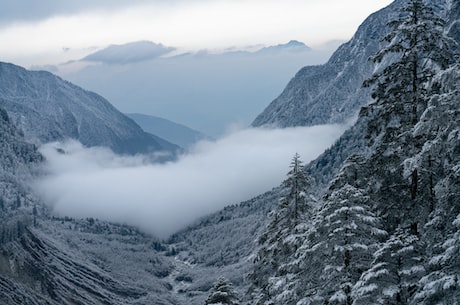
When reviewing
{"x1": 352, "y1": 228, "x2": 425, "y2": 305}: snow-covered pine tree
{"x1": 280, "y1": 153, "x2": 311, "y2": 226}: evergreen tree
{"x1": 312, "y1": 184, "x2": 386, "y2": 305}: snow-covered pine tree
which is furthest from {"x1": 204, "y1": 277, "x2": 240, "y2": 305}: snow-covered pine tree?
{"x1": 352, "y1": 228, "x2": 425, "y2": 305}: snow-covered pine tree

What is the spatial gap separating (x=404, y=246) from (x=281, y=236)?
17.9 meters

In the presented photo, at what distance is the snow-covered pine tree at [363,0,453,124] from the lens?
30.4 metres

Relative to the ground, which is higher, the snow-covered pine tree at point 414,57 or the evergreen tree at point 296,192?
the snow-covered pine tree at point 414,57

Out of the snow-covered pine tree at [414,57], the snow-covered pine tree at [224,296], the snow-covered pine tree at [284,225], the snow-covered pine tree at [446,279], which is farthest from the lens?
the snow-covered pine tree at [224,296]

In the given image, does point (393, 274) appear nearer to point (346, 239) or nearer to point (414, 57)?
point (346, 239)

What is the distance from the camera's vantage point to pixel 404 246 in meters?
26.2

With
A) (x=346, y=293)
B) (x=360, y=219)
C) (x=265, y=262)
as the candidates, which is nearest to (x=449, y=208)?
(x=360, y=219)

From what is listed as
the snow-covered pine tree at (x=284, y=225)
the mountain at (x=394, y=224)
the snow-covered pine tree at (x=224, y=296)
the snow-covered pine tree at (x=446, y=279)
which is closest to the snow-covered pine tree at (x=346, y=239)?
the mountain at (x=394, y=224)

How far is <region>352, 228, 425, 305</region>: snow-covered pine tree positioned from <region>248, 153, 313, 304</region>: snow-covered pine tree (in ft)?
44.5

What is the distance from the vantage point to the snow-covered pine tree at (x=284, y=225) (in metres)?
42.4

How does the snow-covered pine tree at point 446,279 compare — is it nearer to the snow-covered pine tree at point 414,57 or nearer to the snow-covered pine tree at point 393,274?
the snow-covered pine tree at point 393,274

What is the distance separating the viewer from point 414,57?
102 feet

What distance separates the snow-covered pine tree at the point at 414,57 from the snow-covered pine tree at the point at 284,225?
11.5 metres

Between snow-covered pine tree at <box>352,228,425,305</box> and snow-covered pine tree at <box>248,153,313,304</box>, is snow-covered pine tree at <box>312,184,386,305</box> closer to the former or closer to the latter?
snow-covered pine tree at <box>352,228,425,305</box>
